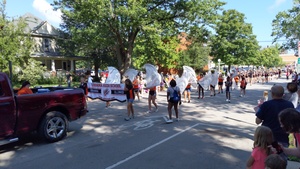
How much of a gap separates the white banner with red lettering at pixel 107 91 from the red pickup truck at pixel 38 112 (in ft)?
13.4

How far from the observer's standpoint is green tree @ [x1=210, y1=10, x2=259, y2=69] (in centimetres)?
5606

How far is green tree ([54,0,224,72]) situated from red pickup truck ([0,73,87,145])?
13978mm

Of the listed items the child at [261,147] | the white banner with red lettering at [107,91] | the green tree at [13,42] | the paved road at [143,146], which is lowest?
the paved road at [143,146]

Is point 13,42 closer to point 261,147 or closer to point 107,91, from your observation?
point 107,91

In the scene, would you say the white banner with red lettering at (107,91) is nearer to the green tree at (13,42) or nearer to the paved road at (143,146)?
the paved road at (143,146)

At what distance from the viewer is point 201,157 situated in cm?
586

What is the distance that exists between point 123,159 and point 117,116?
5.67 metres

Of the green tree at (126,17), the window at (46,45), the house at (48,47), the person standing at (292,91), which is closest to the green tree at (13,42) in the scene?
the green tree at (126,17)

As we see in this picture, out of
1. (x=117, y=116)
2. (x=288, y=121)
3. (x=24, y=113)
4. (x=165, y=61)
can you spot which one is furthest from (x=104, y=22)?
(x=165, y=61)

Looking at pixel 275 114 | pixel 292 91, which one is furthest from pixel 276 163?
pixel 292 91

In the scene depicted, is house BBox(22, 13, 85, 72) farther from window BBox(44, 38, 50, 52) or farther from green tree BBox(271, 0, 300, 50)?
green tree BBox(271, 0, 300, 50)

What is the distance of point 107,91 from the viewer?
13.0 m

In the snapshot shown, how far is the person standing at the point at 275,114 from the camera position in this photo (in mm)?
4262

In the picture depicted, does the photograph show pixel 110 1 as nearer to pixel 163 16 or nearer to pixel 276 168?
pixel 163 16
